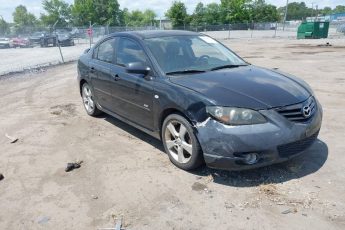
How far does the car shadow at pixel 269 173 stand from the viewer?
3.92 m

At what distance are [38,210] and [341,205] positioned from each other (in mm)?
3081

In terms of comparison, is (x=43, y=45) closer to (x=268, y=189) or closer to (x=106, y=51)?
(x=106, y=51)

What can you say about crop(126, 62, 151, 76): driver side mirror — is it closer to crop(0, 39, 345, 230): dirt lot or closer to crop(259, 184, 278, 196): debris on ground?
crop(0, 39, 345, 230): dirt lot

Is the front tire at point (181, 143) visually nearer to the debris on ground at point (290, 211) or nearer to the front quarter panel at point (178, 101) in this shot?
the front quarter panel at point (178, 101)

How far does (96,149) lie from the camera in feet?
17.0

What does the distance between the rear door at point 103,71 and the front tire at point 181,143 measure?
1656 mm

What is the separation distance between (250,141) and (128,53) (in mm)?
2499

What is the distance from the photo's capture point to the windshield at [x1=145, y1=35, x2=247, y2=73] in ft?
15.1

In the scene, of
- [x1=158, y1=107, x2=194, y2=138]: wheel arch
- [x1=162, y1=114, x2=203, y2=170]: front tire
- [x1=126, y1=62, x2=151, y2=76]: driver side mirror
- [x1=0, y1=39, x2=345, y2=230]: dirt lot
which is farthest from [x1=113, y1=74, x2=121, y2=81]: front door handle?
[x1=162, y1=114, x2=203, y2=170]: front tire

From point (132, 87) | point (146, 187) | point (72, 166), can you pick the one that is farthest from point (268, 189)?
point (72, 166)

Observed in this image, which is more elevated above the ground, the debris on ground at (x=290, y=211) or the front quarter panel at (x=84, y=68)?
the front quarter panel at (x=84, y=68)

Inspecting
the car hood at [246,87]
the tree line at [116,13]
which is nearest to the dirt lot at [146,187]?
the car hood at [246,87]

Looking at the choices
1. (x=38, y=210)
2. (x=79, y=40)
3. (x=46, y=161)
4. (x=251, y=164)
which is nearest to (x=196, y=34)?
(x=251, y=164)

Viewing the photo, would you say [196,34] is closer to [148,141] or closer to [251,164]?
[148,141]
